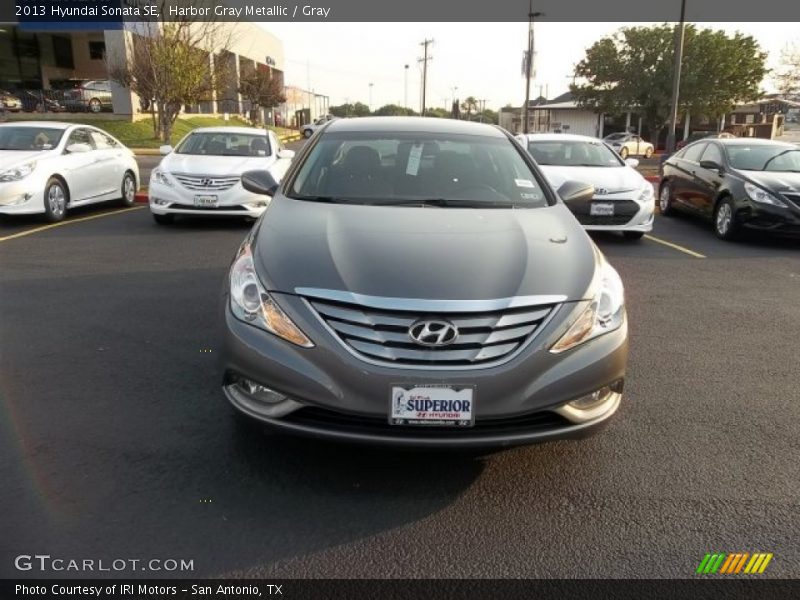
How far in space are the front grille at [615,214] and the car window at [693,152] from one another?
118 inches

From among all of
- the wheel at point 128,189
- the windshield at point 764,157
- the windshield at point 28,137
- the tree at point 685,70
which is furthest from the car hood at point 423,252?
the tree at point 685,70

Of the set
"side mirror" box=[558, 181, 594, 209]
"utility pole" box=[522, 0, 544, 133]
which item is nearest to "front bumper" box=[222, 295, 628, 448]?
"side mirror" box=[558, 181, 594, 209]

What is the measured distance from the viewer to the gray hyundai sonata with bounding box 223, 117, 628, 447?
8.66ft

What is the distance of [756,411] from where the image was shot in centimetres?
382

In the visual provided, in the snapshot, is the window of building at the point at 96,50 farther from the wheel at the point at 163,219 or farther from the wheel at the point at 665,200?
the wheel at the point at 665,200

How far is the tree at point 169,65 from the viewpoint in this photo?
26.3m

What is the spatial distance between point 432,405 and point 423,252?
2.63ft

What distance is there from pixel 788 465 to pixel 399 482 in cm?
191

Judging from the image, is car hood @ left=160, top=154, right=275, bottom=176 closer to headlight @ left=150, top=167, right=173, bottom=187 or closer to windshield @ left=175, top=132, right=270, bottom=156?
headlight @ left=150, top=167, right=173, bottom=187

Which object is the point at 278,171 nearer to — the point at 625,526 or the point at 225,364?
the point at 225,364

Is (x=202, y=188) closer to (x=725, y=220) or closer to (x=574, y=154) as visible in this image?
(x=574, y=154)

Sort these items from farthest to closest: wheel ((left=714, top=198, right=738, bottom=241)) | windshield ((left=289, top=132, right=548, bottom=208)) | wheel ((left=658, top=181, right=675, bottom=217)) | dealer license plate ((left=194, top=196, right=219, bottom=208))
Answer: wheel ((left=658, top=181, right=675, bottom=217)), wheel ((left=714, top=198, right=738, bottom=241)), dealer license plate ((left=194, top=196, right=219, bottom=208)), windshield ((left=289, top=132, right=548, bottom=208))

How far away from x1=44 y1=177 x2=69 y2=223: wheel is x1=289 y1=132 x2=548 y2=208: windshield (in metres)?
6.54

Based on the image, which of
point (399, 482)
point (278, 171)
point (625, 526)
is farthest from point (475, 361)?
point (278, 171)
